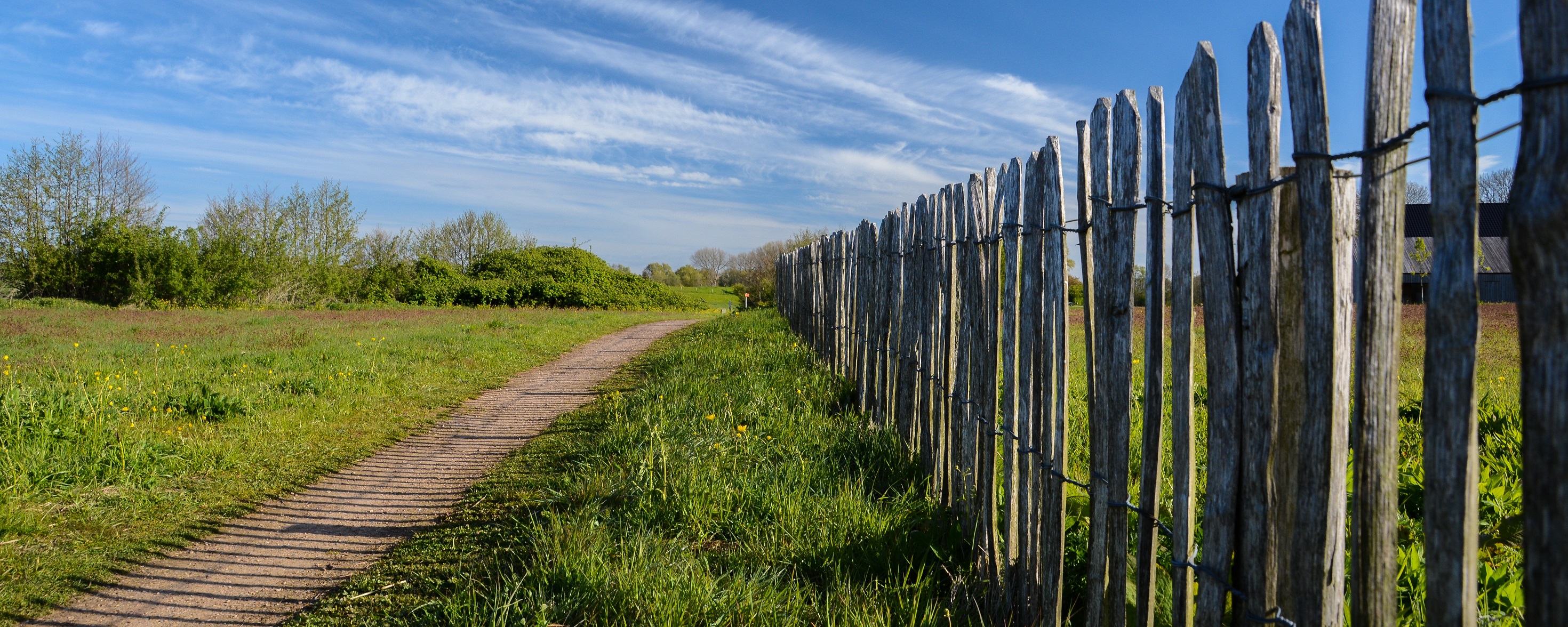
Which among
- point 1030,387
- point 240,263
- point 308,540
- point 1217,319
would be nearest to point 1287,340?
point 1217,319

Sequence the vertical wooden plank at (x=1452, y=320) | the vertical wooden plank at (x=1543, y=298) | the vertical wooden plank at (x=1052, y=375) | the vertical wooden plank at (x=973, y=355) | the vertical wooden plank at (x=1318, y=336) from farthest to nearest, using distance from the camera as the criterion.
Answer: the vertical wooden plank at (x=973, y=355) < the vertical wooden plank at (x=1052, y=375) < the vertical wooden plank at (x=1318, y=336) < the vertical wooden plank at (x=1452, y=320) < the vertical wooden plank at (x=1543, y=298)

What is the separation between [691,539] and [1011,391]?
Result: 5.33ft

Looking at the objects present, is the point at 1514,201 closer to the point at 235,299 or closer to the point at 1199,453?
the point at 1199,453

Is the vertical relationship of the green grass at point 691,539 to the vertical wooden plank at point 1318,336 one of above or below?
below

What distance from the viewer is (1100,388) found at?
7.53 feet

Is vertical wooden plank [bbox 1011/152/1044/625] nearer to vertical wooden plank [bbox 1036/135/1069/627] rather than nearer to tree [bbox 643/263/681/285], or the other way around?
vertical wooden plank [bbox 1036/135/1069/627]

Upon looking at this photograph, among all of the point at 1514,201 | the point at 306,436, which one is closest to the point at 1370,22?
the point at 1514,201

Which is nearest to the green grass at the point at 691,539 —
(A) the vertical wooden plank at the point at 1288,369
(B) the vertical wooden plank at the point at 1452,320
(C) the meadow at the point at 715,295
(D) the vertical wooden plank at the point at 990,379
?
(D) the vertical wooden plank at the point at 990,379

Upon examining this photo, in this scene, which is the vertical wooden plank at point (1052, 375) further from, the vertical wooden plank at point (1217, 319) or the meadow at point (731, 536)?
the vertical wooden plank at point (1217, 319)

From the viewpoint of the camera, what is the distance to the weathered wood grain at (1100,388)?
2.21 m

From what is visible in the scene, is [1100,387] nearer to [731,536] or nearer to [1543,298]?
[1543,298]

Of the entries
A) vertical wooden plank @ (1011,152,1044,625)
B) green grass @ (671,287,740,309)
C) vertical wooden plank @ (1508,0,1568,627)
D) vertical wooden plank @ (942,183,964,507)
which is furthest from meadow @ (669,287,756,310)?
vertical wooden plank @ (1508,0,1568,627)

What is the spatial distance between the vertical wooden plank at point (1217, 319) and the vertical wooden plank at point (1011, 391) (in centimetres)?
121

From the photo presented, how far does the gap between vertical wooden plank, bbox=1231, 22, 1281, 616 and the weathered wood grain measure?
1.86 ft
